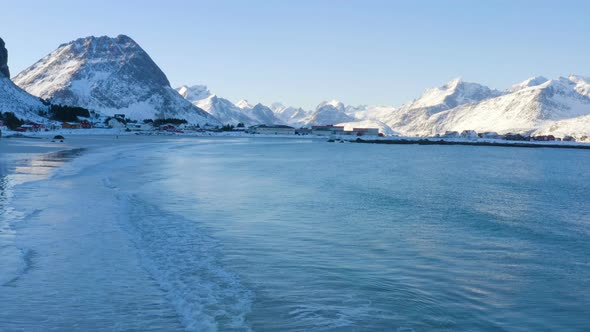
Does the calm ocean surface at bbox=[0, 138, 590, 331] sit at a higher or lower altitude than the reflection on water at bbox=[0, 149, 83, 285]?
lower

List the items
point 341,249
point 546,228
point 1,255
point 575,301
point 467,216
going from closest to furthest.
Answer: point 575,301 < point 1,255 < point 341,249 < point 546,228 < point 467,216

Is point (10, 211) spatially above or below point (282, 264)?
above

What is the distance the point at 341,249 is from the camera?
63.2ft

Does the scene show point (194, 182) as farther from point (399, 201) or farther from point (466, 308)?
point (466, 308)

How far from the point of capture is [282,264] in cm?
1656

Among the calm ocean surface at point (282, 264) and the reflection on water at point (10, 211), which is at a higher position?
the reflection on water at point (10, 211)

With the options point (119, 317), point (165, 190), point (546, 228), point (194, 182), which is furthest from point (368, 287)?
point (194, 182)

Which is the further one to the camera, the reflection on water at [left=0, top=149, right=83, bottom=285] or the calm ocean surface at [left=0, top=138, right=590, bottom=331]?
the reflection on water at [left=0, top=149, right=83, bottom=285]

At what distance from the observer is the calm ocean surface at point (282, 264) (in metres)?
12.0

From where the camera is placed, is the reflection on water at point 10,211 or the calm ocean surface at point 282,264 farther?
the reflection on water at point 10,211

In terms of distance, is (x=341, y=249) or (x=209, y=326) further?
(x=341, y=249)

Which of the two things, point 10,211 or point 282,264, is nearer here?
point 282,264

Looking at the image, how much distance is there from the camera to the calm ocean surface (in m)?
12.0

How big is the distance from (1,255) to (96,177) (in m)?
28.1
